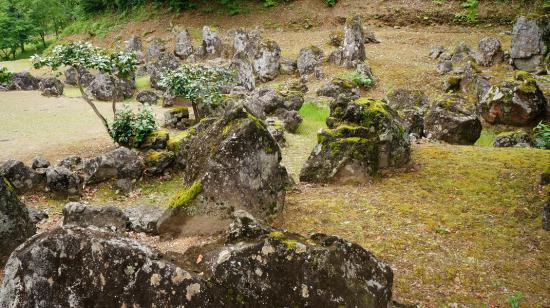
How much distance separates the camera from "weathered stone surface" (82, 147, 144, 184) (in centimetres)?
1214

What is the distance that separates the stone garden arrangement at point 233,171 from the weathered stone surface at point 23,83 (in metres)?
0.06

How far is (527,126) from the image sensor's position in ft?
51.6

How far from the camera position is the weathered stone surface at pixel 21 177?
37.0 feet

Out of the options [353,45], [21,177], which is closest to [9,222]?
[21,177]

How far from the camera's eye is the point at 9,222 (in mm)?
7648

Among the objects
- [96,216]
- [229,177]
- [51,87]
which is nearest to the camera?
[229,177]

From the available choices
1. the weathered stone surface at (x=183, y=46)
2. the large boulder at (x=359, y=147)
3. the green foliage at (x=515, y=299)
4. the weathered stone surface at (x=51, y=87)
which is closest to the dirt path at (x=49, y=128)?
the weathered stone surface at (x=51, y=87)

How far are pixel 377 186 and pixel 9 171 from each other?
9.15 m

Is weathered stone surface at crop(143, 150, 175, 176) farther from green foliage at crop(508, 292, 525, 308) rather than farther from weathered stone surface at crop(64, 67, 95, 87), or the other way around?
weathered stone surface at crop(64, 67, 95, 87)

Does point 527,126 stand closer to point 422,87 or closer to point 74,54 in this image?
point 422,87

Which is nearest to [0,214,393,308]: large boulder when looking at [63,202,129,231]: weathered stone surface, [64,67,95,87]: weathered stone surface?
[63,202,129,231]: weathered stone surface

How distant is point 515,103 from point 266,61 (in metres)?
14.1

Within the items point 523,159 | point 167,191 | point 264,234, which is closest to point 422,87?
point 523,159

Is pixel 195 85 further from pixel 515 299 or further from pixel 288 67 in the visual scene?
pixel 515 299
